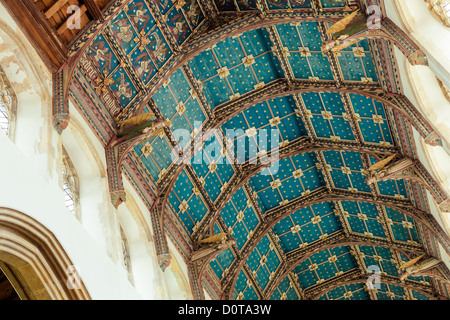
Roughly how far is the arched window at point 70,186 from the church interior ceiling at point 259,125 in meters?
1.26

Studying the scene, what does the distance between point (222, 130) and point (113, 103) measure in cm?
511

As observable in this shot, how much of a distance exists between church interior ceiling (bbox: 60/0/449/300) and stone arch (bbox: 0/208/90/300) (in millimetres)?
5199

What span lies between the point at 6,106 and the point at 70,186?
107 inches

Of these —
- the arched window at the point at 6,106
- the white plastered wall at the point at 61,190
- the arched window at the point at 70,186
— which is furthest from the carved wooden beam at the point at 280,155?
the arched window at the point at 6,106

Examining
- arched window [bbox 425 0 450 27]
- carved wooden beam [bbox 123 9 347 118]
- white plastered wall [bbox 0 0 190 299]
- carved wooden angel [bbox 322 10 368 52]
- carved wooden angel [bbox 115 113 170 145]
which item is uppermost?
carved wooden beam [bbox 123 9 347 118]

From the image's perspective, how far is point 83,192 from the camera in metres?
15.2

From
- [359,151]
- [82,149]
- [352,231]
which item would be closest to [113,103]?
[82,149]

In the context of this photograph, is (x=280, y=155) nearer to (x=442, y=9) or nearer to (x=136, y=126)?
(x=136, y=126)

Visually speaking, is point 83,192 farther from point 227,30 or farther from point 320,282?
point 320,282

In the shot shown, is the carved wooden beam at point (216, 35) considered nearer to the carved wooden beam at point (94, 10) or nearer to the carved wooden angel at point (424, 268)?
the carved wooden beam at point (94, 10)

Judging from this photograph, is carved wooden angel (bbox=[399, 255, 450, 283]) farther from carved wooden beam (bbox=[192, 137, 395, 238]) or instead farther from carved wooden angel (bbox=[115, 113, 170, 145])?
carved wooden angel (bbox=[115, 113, 170, 145])

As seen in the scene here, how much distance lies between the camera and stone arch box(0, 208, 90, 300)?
34.3 ft

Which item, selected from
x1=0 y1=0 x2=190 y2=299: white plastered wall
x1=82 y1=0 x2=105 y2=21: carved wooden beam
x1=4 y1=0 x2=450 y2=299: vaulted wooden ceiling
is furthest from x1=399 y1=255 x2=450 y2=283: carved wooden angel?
x1=82 y1=0 x2=105 y2=21: carved wooden beam

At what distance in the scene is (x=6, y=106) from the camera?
12797 mm
